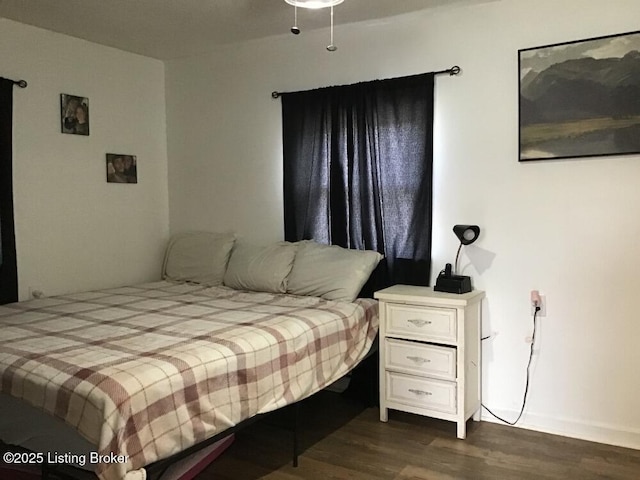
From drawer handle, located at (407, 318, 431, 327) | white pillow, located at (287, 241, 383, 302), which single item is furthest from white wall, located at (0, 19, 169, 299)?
drawer handle, located at (407, 318, 431, 327)

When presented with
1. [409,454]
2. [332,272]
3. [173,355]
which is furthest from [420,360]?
[173,355]

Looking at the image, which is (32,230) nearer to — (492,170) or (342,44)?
(342,44)

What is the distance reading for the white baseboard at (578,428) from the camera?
9.29 feet

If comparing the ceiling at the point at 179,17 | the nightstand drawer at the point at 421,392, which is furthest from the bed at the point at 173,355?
the ceiling at the point at 179,17

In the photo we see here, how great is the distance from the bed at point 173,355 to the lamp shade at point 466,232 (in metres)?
0.51

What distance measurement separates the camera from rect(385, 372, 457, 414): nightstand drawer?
2967 mm

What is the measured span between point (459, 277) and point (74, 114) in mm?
2657

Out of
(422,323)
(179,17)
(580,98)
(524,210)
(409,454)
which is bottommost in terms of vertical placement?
(409,454)

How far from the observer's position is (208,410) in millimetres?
2162

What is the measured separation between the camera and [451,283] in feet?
10.2

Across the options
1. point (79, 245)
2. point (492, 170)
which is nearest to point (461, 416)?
point (492, 170)

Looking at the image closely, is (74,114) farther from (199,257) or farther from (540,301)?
(540,301)

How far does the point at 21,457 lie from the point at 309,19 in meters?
2.75

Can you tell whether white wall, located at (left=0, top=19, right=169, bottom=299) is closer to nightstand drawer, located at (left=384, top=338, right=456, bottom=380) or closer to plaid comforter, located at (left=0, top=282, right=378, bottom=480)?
plaid comforter, located at (left=0, top=282, right=378, bottom=480)
